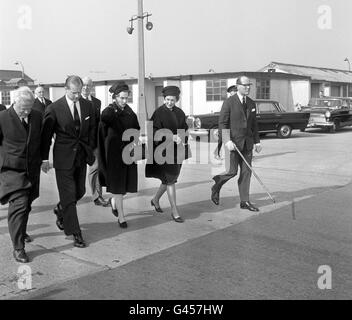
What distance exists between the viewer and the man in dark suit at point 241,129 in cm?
→ 673

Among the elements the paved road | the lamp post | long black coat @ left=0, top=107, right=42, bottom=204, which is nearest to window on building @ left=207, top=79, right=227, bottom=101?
the lamp post

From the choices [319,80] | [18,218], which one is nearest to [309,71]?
[319,80]

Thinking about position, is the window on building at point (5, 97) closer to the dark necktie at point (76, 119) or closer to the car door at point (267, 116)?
the car door at point (267, 116)

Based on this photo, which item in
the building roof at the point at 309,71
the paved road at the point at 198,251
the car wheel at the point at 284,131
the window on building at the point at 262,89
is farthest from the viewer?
the building roof at the point at 309,71

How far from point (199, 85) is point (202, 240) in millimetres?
26552

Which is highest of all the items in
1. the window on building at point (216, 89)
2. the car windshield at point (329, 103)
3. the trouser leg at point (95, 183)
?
the window on building at point (216, 89)

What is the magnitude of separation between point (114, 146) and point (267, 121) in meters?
14.4

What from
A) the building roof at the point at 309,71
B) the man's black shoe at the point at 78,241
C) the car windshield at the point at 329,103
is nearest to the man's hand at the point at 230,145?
the man's black shoe at the point at 78,241

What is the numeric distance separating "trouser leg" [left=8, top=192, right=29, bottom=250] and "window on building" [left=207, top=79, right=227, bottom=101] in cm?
2571

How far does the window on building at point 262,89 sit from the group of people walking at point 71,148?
24210 mm

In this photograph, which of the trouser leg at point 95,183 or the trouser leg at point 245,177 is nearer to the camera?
the trouser leg at point 245,177

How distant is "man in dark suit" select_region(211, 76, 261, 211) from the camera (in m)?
6.73
